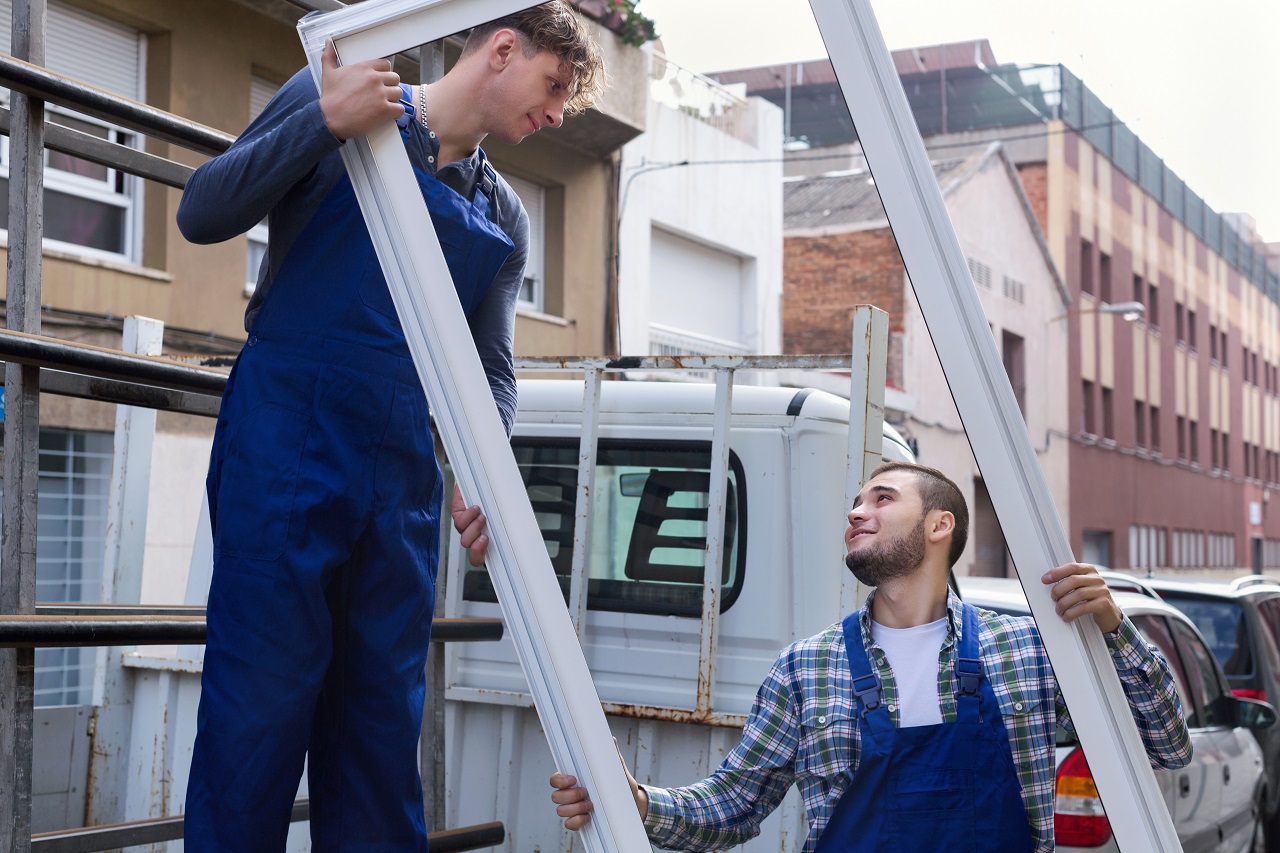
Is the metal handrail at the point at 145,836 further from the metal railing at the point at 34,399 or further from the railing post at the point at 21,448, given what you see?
the railing post at the point at 21,448

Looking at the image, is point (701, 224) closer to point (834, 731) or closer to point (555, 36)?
point (834, 731)

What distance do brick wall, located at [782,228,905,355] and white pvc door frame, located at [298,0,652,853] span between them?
19782 mm

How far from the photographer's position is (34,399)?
1.86 m

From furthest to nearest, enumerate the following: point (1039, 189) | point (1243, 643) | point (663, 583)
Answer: point (1039, 189)
point (1243, 643)
point (663, 583)

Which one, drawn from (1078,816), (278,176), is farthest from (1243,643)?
(278,176)

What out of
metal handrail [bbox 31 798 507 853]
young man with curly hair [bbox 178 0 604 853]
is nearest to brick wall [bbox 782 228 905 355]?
metal handrail [bbox 31 798 507 853]

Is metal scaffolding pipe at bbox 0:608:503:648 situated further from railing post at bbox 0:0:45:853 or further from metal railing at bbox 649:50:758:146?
metal railing at bbox 649:50:758:146

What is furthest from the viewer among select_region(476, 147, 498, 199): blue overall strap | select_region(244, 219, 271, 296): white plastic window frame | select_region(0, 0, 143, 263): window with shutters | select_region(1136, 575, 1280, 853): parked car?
select_region(244, 219, 271, 296): white plastic window frame

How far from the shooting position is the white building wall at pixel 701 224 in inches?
580

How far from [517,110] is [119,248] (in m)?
8.38

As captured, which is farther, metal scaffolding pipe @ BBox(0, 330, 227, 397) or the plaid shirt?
the plaid shirt

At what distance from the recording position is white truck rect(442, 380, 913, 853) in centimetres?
340

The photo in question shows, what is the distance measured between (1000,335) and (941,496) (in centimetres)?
2318

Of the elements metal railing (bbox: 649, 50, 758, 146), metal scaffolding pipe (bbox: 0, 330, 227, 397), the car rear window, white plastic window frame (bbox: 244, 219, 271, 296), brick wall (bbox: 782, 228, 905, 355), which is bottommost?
the car rear window
